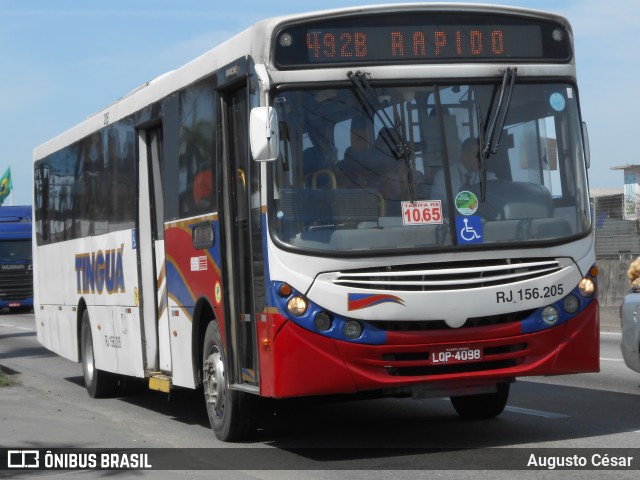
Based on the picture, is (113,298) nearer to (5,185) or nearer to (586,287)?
(586,287)

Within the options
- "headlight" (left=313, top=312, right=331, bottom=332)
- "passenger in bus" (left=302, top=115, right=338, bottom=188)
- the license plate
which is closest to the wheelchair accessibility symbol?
the license plate

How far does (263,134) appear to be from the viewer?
9227 millimetres

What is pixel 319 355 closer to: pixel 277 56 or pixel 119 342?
pixel 277 56

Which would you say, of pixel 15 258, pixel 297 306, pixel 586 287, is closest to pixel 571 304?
pixel 586 287

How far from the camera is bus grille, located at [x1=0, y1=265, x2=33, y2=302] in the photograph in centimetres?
4547

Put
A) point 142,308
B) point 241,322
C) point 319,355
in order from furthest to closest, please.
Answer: point 142,308 < point 241,322 < point 319,355

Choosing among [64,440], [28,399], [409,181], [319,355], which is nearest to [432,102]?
[409,181]

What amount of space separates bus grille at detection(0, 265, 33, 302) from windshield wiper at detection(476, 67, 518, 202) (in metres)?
37.8

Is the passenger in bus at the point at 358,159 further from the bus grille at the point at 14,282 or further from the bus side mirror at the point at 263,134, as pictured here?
the bus grille at the point at 14,282

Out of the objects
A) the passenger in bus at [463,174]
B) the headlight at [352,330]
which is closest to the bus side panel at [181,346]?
the headlight at [352,330]

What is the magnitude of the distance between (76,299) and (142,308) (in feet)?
11.1

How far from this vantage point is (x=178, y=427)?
12320mm

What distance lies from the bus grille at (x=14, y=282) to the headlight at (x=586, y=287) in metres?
38.0

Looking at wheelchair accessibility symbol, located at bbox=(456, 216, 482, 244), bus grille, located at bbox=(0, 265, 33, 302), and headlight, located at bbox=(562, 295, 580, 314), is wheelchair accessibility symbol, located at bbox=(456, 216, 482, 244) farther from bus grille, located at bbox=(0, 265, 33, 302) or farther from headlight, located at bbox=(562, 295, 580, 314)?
bus grille, located at bbox=(0, 265, 33, 302)
